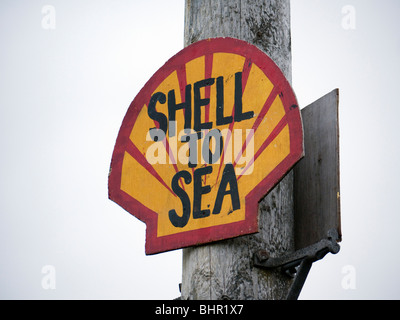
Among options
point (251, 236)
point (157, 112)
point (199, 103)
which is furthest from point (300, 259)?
point (157, 112)

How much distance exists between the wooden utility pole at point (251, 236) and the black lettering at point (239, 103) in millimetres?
252

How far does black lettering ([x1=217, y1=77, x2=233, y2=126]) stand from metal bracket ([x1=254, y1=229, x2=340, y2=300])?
69 cm

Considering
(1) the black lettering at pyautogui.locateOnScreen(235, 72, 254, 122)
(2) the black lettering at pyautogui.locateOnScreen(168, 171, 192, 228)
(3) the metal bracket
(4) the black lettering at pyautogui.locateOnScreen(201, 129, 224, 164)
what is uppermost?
(1) the black lettering at pyautogui.locateOnScreen(235, 72, 254, 122)

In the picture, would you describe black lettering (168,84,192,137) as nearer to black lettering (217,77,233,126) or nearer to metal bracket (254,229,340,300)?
black lettering (217,77,233,126)

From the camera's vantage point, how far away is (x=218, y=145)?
417 centimetres

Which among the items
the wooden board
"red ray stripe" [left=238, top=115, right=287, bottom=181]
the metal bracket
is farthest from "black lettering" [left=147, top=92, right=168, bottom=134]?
the metal bracket

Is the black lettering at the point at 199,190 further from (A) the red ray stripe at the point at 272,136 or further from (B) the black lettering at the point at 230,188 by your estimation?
(A) the red ray stripe at the point at 272,136

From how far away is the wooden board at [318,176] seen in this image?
12.9 feet

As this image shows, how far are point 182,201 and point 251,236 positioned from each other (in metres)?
0.40

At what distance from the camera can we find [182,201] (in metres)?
4.18

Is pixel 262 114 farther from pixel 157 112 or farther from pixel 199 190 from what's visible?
pixel 157 112

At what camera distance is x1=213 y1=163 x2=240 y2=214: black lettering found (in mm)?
4012

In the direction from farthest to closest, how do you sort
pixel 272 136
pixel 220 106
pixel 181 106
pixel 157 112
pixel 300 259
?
pixel 157 112
pixel 181 106
pixel 220 106
pixel 272 136
pixel 300 259
